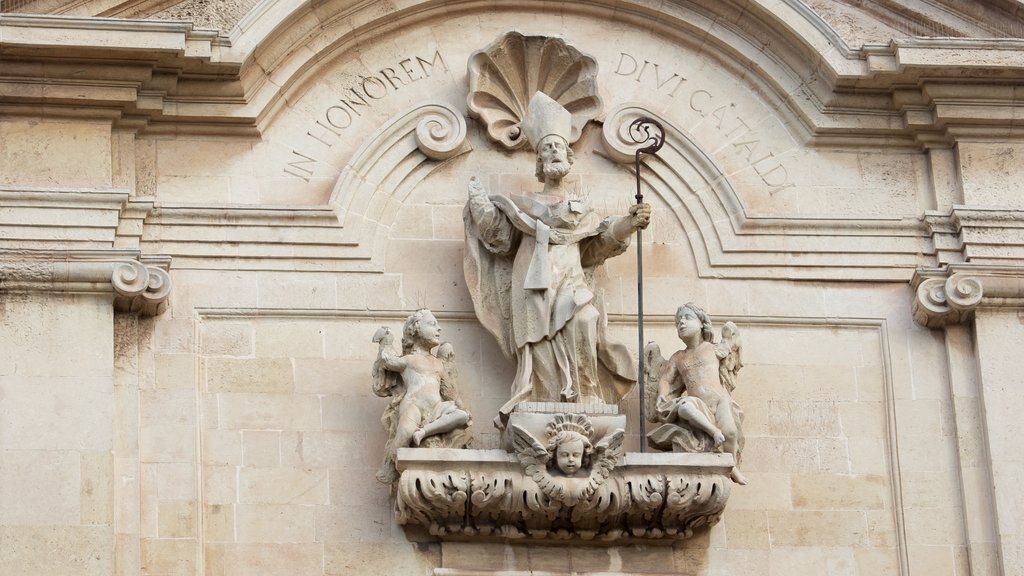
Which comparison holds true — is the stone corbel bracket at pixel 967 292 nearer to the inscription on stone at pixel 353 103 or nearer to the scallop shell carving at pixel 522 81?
the scallop shell carving at pixel 522 81

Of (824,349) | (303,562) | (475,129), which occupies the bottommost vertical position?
(303,562)

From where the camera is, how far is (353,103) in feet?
63.0

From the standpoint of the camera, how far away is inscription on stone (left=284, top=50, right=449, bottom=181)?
1897 cm

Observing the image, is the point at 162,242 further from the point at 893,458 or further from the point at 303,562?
the point at 893,458

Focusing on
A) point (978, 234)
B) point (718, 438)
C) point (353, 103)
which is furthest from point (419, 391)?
point (978, 234)

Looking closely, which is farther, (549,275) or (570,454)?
(549,275)

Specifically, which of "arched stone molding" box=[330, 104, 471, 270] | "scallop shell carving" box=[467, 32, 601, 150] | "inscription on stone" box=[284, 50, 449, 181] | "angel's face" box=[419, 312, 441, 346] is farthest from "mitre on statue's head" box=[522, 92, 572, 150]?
"angel's face" box=[419, 312, 441, 346]

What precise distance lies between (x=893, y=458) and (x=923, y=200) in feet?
6.16

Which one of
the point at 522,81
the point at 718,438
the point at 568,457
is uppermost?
the point at 522,81

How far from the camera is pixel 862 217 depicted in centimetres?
1909

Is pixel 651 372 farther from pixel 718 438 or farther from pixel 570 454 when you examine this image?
pixel 570 454

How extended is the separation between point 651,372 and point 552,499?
1.26m

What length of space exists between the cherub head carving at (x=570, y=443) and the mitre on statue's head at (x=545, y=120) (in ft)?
6.73

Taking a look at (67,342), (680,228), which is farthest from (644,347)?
(67,342)
